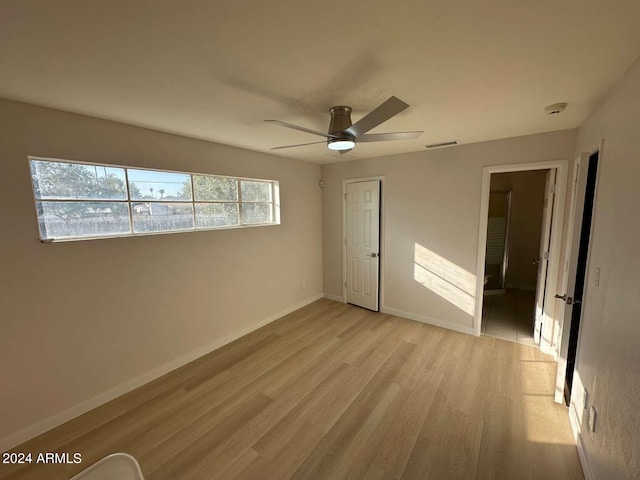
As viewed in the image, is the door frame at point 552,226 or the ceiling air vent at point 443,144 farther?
the ceiling air vent at point 443,144

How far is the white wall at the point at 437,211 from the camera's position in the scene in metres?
2.92

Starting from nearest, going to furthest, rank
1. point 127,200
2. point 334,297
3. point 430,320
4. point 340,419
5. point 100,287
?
point 340,419 < point 100,287 < point 127,200 < point 430,320 < point 334,297

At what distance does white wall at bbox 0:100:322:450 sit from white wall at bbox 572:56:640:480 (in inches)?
127

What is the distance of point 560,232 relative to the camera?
8.88ft

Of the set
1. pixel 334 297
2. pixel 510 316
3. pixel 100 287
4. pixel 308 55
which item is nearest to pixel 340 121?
pixel 308 55

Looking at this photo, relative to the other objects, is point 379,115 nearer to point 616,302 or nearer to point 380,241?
point 616,302

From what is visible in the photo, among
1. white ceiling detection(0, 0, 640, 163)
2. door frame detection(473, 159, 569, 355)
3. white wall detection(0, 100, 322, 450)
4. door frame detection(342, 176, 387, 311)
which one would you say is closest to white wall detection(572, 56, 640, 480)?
white ceiling detection(0, 0, 640, 163)

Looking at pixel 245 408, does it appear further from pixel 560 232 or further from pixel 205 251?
pixel 560 232

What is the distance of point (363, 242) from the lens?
411 cm

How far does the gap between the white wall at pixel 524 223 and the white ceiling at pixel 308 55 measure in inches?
119

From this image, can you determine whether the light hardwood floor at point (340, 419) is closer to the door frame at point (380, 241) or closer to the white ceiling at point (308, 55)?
the door frame at point (380, 241)

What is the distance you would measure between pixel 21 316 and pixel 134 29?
6.92 feet

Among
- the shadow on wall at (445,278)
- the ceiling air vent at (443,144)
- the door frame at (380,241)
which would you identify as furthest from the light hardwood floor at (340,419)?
the ceiling air vent at (443,144)

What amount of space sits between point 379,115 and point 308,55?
52cm
